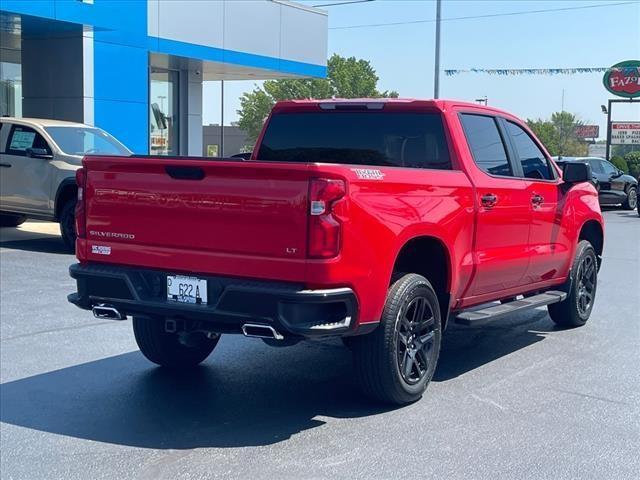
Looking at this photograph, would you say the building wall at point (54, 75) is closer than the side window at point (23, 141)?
No

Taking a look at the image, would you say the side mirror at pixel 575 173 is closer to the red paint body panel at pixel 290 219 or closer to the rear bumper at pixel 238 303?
the red paint body panel at pixel 290 219

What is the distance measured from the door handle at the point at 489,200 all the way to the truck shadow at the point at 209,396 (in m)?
1.33

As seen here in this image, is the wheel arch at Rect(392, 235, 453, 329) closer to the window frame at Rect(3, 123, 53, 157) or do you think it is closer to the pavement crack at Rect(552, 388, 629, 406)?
the pavement crack at Rect(552, 388, 629, 406)

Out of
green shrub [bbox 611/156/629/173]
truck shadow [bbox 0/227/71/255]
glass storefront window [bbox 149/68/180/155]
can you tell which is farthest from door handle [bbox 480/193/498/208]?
green shrub [bbox 611/156/629/173]

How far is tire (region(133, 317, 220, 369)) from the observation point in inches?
268

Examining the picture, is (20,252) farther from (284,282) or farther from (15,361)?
(284,282)

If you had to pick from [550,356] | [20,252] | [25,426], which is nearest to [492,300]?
[550,356]

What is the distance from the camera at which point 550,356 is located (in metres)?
7.64

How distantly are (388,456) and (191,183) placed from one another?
2.00 m

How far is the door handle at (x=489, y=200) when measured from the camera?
675cm

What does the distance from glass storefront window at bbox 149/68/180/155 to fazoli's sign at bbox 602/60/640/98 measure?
23.2 meters

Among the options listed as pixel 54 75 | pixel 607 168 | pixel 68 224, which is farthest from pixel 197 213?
pixel 607 168

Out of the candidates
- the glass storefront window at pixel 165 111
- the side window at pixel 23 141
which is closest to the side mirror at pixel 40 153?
the side window at pixel 23 141

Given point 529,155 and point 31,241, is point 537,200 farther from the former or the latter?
point 31,241
